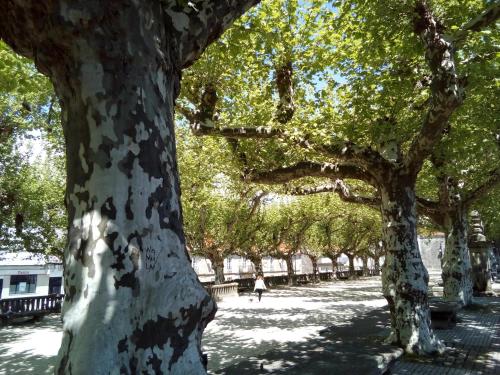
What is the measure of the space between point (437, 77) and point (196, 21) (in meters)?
5.81

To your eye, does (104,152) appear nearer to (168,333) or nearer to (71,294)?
(71,294)

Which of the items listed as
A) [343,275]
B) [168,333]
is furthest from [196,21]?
[343,275]

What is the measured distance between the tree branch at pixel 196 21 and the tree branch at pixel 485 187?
14.7m

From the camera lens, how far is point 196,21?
126 inches

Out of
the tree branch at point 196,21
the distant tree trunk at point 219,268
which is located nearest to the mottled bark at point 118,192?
the tree branch at point 196,21

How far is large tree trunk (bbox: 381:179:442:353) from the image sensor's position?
28.0 feet

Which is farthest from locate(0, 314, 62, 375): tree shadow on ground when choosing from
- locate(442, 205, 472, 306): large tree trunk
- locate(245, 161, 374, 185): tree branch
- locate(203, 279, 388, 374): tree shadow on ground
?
locate(442, 205, 472, 306): large tree trunk

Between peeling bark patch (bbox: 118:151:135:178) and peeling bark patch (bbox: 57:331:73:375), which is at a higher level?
peeling bark patch (bbox: 118:151:135:178)

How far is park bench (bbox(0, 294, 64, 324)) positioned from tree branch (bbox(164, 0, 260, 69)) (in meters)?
16.5

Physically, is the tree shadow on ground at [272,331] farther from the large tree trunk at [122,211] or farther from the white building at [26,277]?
the white building at [26,277]

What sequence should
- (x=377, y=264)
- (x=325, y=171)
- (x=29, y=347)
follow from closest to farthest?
(x=325, y=171) → (x=29, y=347) → (x=377, y=264)

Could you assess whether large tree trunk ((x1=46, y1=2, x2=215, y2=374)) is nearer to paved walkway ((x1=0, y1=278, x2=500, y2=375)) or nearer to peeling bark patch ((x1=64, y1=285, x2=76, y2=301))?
peeling bark patch ((x1=64, y1=285, x2=76, y2=301))

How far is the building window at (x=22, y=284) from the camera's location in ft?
112

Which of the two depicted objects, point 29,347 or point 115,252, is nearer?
point 115,252
